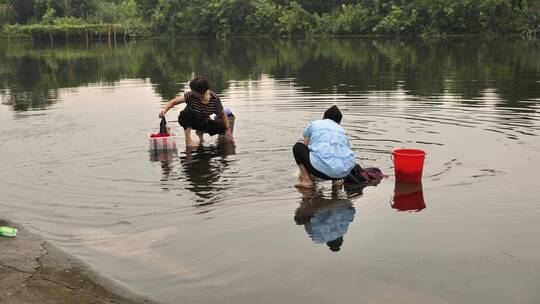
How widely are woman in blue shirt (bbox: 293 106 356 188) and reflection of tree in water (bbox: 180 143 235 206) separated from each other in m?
1.05

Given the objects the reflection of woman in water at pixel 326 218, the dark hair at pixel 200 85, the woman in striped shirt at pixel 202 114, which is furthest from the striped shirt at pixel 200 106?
the reflection of woman in water at pixel 326 218

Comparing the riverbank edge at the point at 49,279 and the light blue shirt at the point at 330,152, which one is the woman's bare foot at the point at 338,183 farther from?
the riverbank edge at the point at 49,279

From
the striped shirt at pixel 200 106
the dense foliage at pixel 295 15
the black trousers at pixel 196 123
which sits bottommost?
the black trousers at pixel 196 123

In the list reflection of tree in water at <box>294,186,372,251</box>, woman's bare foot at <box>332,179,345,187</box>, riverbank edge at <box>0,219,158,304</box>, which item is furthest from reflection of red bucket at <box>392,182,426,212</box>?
riverbank edge at <box>0,219,158,304</box>

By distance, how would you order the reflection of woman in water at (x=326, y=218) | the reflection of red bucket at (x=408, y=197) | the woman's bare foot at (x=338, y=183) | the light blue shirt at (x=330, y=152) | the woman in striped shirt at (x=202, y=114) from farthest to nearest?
1. the woman in striped shirt at (x=202, y=114)
2. the woman's bare foot at (x=338, y=183)
3. the light blue shirt at (x=330, y=152)
4. the reflection of red bucket at (x=408, y=197)
5. the reflection of woman in water at (x=326, y=218)

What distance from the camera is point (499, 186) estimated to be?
23.3ft

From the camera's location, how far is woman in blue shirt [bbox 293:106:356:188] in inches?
268

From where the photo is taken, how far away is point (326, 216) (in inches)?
245

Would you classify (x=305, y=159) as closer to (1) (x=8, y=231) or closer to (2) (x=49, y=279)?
(1) (x=8, y=231)

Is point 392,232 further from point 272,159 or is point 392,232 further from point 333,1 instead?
point 333,1

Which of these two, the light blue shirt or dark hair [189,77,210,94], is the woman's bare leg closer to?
the light blue shirt

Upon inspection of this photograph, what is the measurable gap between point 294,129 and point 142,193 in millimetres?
4366

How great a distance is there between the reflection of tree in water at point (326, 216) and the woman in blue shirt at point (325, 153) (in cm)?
26

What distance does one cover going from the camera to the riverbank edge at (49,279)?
417cm
